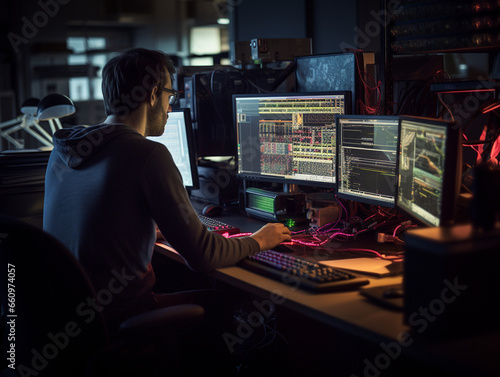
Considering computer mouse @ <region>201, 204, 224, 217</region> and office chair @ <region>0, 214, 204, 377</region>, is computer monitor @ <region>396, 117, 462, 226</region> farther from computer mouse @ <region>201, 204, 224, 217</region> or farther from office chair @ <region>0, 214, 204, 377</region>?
computer mouse @ <region>201, 204, 224, 217</region>

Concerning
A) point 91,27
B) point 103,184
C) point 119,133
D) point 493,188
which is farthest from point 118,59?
point 91,27

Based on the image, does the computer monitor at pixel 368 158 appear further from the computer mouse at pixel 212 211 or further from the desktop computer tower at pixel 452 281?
the desktop computer tower at pixel 452 281

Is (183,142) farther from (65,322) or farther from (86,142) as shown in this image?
(65,322)

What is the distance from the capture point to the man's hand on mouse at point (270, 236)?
179 cm

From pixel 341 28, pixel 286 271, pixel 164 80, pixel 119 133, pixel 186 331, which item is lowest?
pixel 186 331

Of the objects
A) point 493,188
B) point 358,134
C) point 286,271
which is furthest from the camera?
point 358,134

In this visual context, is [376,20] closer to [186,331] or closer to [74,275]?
[186,331]

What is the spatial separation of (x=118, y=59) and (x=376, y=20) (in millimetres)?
2252

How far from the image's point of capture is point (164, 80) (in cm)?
183

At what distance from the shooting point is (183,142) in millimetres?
2605

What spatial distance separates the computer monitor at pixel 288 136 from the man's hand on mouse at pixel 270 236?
393 millimetres

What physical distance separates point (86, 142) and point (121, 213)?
232mm

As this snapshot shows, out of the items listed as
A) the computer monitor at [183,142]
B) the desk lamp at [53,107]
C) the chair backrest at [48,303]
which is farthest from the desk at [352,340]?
the desk lamp at [53,107]

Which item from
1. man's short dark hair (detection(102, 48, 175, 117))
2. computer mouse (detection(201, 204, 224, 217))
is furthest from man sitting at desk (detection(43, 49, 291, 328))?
computer mouse (detection(201, 204, 224, 217))
